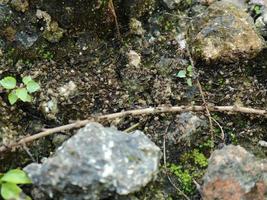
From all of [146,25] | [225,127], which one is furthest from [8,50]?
[225,127]

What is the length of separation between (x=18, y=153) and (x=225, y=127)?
105cm

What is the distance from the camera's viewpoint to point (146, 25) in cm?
267

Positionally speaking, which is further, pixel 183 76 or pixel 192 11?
pixel 192 11

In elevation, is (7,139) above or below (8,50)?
below

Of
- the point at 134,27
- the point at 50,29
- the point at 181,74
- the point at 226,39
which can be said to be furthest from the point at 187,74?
the point at 50,29

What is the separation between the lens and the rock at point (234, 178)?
6.73 ft

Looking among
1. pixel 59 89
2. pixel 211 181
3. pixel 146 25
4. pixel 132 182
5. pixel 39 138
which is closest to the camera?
pixel 132 182

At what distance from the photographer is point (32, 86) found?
229 centimetres

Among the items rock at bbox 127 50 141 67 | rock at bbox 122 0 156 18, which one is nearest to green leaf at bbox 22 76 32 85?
rock at bbox 127 50 141 67

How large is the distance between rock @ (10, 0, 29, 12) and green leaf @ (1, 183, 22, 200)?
3.12 ft

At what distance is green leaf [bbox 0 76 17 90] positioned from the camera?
225 centimetres

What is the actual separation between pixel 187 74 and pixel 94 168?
35.4 inches

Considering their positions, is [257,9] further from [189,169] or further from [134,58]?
[189,169]

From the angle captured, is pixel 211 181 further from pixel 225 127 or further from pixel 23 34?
pixel 23 34
